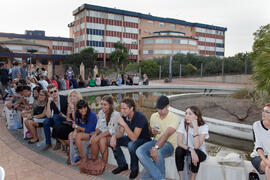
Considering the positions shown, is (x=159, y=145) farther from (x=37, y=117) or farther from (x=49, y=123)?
(x=37, y=117)

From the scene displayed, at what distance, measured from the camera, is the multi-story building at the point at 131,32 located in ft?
168

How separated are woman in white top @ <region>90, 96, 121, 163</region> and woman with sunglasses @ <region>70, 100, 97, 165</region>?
0.17 metres

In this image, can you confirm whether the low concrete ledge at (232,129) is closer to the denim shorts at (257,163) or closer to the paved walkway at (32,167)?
the denim shorts at (257,163)

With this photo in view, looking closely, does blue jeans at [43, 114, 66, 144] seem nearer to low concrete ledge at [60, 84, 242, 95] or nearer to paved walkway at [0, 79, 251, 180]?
paved walkway at [0, 79, 251, 180]

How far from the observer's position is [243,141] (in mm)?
6500

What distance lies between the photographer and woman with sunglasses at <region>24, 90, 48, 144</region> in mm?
5246

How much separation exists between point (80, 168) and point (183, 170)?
1729 millimetres

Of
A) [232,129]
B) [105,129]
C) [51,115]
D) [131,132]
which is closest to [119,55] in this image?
[232,129]

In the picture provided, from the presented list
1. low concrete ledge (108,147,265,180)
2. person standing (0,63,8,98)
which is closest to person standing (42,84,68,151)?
low concrete ledge (108,147,265,180)

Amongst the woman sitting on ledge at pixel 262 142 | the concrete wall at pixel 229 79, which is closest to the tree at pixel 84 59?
the concrete wall at pixel 229 79

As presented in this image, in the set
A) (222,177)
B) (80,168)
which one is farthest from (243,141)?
(80,168)

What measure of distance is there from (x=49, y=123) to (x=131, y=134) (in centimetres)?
216

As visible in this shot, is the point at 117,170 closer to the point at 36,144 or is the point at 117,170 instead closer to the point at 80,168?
the point at 80,168

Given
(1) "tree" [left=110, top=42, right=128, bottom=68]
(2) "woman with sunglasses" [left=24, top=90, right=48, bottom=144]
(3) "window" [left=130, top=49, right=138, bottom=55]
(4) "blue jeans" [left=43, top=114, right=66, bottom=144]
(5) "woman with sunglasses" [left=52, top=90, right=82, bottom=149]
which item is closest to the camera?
(5) "woman with sunglasses" [left=52, top=90, right=82, bottom=149]
